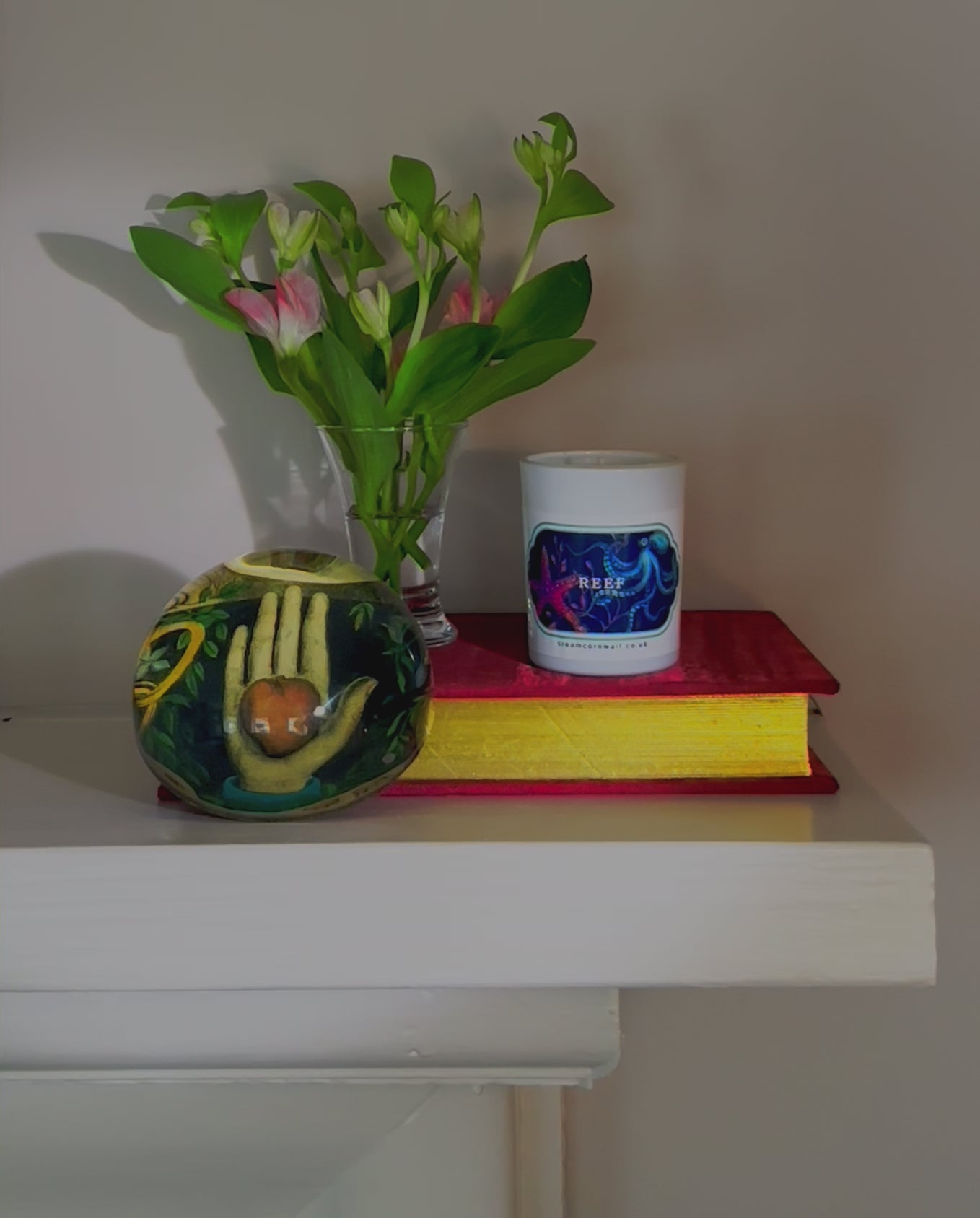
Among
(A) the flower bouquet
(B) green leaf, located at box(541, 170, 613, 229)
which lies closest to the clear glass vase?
(A) the flower bouquet

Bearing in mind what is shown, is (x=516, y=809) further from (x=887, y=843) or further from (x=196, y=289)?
(x=196, y=289)

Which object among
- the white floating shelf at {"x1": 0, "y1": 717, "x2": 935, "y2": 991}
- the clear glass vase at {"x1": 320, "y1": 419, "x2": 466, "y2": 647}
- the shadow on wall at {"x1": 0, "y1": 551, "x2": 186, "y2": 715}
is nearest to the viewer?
the white floating shelf at {"x1": 0, "y1": 717, "x2": 935, "y2": 991}

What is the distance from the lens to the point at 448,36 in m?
0.55

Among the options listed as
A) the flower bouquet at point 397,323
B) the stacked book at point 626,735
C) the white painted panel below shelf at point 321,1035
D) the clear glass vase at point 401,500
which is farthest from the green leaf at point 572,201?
the white painted panel below shelf at point 321,1035

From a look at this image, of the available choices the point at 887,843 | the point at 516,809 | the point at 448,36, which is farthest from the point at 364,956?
the point at 448,36

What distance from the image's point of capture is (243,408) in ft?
→ 1.90

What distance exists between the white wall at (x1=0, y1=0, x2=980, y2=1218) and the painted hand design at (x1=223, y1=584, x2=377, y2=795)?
18 centimetres

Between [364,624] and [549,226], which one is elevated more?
[549,226]

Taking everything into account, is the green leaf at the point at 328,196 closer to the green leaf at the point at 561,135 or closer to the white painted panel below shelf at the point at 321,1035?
the green leaf at the point at 561,135

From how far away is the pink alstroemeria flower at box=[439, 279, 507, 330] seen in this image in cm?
53

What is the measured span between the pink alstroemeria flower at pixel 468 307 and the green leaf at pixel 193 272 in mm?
94

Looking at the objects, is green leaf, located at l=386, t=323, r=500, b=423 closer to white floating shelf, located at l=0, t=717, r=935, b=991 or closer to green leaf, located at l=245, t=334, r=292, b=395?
green leaf, located at l=245, t=334, r=292, b=395

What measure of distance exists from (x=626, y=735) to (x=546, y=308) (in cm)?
20

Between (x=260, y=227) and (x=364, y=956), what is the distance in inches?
13.9
